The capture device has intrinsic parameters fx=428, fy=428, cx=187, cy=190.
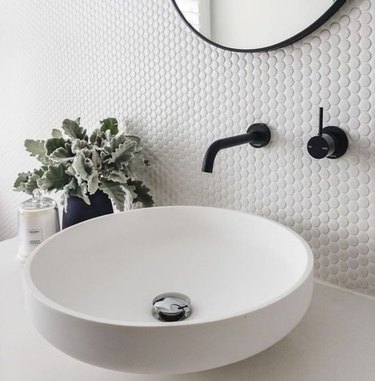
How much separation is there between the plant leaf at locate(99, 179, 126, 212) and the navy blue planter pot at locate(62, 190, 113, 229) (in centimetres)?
5

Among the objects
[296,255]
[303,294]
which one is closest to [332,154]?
[296,255]

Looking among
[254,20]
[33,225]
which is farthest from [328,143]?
[33,225]

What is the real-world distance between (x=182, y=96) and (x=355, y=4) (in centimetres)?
50

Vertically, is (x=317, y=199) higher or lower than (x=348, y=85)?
lower

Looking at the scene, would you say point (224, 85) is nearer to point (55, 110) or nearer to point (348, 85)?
point (348, 85)

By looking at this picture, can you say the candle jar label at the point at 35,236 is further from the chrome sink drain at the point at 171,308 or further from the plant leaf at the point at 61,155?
the chrome sink drain at the point at 171,308

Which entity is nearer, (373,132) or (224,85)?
(373,132)

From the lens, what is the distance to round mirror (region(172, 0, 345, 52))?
876 millimetres

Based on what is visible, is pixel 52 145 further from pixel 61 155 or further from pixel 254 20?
pixel 254 20

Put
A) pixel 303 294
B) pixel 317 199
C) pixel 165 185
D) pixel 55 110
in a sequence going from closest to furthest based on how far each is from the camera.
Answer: pixel 303 294
pixel 317 199
pixel 165 185
pixel 55 110

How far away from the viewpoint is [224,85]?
3.50 ft

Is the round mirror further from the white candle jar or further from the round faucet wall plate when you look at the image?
the white candle jar

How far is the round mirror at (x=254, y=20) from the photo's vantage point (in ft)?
2.87

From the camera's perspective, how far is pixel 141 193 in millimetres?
1245
